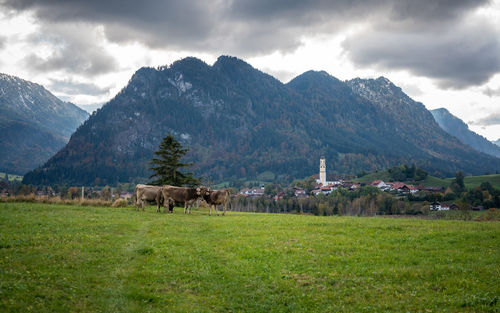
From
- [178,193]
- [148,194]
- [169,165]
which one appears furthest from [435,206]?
[148,194]

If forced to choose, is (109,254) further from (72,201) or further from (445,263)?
(72,201)

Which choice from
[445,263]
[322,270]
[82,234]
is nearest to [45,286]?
[82,234]

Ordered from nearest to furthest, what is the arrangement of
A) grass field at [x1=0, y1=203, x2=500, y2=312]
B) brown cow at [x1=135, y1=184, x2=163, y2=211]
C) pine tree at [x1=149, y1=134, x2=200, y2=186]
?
grass field at [x1=0, y1=203, x2=500, y2=312], brown cow at [x1=135, y1=184, x2=163, y2=211], pine tree at [x1=149, y1=134, x2=200, y2=186]

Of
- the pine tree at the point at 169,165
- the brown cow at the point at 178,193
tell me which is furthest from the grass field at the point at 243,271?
the pine tree at the point at 169,165

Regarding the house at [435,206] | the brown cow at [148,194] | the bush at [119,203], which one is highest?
the brown cow at [148,194]

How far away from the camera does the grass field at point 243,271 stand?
440 inches

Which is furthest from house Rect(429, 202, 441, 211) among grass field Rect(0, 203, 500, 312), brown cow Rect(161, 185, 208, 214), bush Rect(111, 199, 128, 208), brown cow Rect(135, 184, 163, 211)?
grass field Rect(0, 203, 500, 312)

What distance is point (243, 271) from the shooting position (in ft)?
47.4

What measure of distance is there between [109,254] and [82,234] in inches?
153

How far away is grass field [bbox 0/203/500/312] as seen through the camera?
1117cm

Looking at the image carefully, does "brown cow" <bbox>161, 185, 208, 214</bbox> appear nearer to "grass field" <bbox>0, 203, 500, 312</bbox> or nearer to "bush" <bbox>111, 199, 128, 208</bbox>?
"bush" <bbox>111, 199, 128, 208</bbox>

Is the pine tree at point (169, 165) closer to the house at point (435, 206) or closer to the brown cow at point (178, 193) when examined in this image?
the brown cow at point (178, 193)

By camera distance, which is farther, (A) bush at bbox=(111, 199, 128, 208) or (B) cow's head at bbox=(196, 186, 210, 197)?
(A) bush at bbox=(111, 199, 128, 208)

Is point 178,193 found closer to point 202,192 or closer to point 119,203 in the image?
point 202,192
